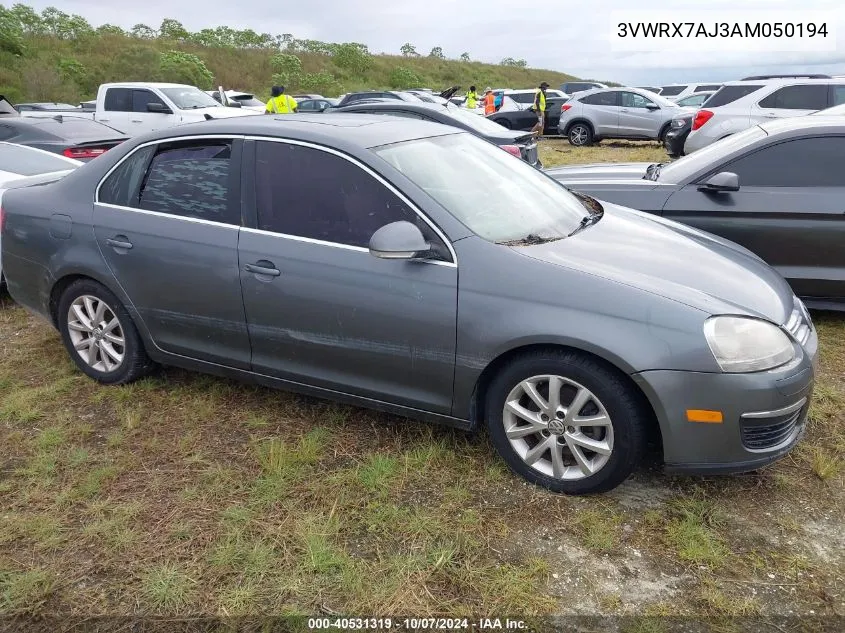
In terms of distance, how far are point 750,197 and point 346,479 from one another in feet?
11.4

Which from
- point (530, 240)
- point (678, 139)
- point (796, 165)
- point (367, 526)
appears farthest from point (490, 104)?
point (367, 526)

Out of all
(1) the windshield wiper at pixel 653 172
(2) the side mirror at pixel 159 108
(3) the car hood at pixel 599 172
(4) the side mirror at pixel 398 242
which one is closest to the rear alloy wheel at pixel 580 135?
(2) the side mirror at pixel 159 108

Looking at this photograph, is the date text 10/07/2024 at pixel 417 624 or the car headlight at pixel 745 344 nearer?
the date text 10/07/2024 at pixel 417 624

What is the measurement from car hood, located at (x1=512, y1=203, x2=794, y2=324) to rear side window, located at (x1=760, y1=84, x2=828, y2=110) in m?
9.12

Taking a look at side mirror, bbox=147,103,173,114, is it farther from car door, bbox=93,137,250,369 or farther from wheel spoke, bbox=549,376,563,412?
wheel spoke, bbox=549,376,563,412

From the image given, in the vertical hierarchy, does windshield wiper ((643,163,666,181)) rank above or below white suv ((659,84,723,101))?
below

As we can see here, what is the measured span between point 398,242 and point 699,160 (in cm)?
332

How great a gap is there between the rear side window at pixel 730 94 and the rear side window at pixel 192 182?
1014cm

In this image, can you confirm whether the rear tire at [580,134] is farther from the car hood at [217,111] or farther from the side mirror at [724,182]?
the side mirror at [724,182]

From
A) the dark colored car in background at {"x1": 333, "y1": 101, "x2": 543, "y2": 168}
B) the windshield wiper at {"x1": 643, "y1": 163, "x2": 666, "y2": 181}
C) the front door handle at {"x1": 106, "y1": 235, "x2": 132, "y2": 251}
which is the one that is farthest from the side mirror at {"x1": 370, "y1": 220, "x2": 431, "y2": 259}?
the dark colored car in background at {"x1": 333, "y1": 101, "x2": 543, "y2": 168}

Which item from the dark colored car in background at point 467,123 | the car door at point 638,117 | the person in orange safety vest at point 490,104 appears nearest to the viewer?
the dark colored car in background at point 467,123

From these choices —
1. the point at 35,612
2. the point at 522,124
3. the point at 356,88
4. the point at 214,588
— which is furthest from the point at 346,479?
the point at 356,88

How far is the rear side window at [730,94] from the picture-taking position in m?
11.4

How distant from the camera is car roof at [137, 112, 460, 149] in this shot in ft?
10.9
